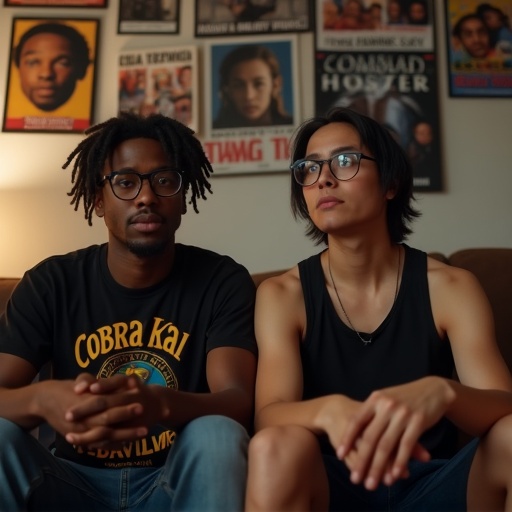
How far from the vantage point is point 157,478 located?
4.28 feet

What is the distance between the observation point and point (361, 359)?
1.44 m

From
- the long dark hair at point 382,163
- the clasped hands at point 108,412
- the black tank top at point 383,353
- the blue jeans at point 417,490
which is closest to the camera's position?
the clasped hands at point 108,412

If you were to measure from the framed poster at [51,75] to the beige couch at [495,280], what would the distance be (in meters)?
0.65

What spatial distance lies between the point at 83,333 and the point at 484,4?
6.18ft

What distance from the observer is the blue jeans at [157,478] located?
1.09 metres

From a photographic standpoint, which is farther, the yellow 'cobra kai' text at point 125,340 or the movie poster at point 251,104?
the movie poster at point 251,104

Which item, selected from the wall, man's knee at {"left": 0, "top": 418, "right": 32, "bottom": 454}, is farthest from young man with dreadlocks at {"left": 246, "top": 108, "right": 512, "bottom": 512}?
the wall

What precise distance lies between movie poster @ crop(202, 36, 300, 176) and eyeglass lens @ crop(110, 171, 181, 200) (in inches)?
32.7

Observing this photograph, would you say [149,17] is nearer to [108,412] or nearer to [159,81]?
[159,81]

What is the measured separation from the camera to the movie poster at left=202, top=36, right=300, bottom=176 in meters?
2.37

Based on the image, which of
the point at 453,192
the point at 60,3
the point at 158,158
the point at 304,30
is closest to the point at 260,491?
the point at 158,158

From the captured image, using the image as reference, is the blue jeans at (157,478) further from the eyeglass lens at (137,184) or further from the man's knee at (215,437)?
the eyeglass lens at (137,184)

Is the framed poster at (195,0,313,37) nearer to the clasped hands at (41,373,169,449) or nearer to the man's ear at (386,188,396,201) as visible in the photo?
the man's ear at (386,188,396,201)

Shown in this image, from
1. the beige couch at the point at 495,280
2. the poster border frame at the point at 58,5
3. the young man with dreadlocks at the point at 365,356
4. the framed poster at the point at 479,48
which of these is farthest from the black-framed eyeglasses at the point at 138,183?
the framed poster at the point at 479,48
